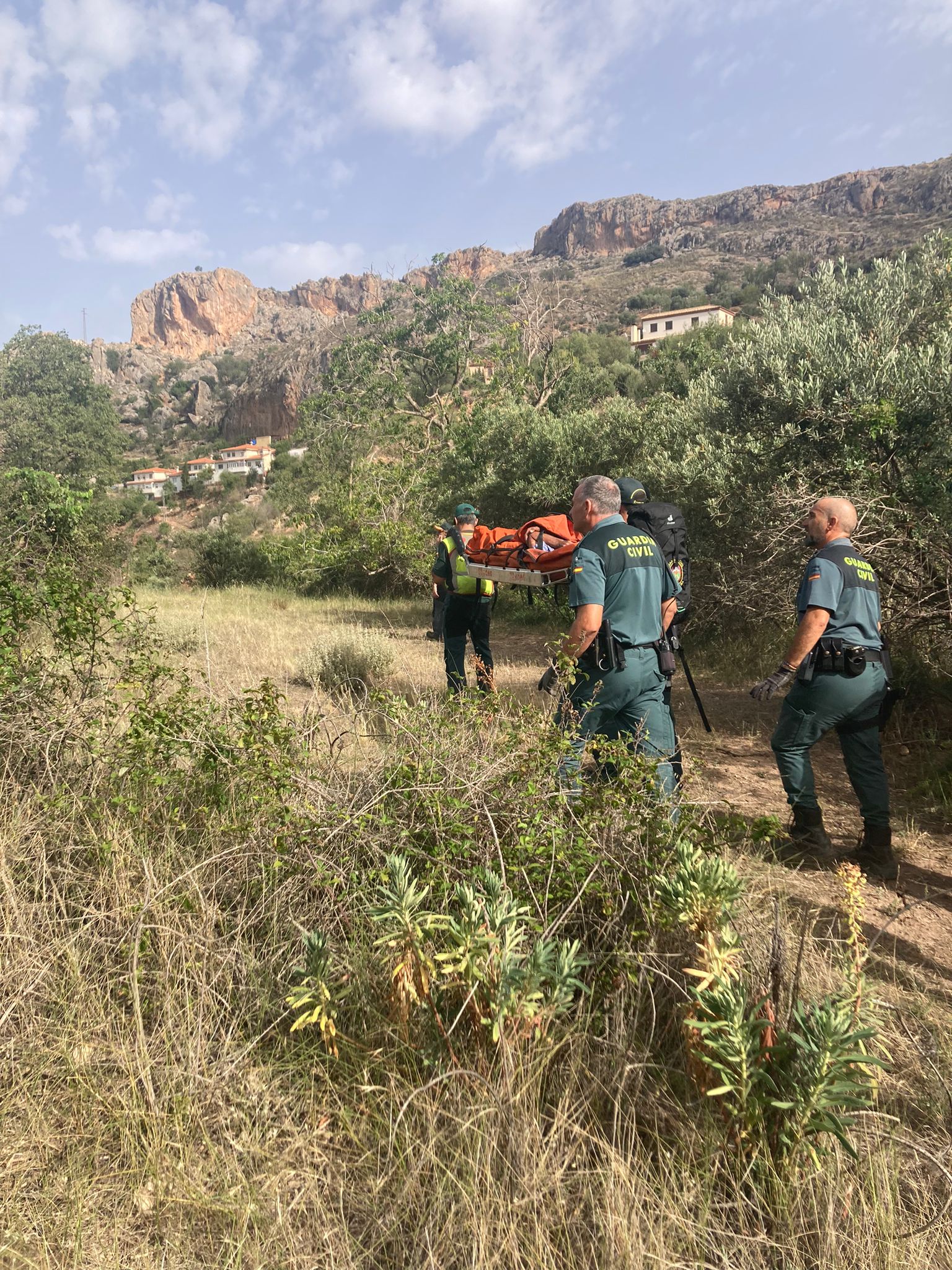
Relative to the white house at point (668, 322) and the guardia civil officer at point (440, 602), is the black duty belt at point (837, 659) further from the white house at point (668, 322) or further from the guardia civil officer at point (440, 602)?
the white house at point (668, 322)

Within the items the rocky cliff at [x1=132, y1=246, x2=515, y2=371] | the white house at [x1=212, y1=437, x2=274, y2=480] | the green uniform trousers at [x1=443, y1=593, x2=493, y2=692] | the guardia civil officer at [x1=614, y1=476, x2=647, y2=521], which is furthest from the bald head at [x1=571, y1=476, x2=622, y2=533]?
the rocky cliff at [x1=132, y1=246, x2=515, y2=371]

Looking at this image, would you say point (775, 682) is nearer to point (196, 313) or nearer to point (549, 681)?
point (549, 681)

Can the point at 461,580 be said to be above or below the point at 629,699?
above

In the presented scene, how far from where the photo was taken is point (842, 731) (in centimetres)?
380

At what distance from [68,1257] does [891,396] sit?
7.37 metres

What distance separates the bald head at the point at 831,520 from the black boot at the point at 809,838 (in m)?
1.46

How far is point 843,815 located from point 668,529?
216 cm

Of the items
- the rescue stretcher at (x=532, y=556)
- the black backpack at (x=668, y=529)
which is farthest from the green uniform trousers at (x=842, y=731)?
the rescue stretcher at (x=532, y=556)

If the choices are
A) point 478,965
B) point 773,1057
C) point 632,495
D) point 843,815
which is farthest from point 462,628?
point 773,1057

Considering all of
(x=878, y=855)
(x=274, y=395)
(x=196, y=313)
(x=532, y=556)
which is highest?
(x=196, y=313)

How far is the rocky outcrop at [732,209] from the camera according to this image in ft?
252

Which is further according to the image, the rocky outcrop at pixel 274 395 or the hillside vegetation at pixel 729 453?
the rocky outcrop at pixel 274 395

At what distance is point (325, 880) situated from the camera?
2.48 m

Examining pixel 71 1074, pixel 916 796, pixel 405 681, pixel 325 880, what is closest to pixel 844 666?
pixel 916 796
